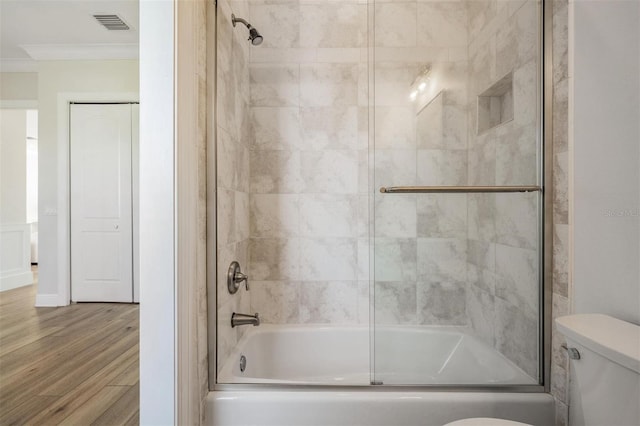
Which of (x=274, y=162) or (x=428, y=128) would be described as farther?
(x=274, y=162)

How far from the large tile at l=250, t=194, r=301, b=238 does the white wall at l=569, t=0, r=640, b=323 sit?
53.7 inches

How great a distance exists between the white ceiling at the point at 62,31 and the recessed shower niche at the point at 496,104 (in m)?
2.63

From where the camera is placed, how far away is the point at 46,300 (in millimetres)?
3463

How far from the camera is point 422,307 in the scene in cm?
151

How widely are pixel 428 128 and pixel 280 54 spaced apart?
1061 mm

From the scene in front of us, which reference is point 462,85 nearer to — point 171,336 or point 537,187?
Answer: point 537,187

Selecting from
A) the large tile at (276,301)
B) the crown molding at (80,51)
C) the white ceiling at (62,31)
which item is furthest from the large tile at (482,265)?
the crown molding at (80,51)

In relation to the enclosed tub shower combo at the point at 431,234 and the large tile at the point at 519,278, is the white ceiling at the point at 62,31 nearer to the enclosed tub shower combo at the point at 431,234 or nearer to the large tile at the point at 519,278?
the enclosed tub shower combo at the point at 431,234

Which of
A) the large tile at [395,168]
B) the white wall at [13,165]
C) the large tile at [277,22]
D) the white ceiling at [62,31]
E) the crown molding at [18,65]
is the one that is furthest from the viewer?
the white wall at [13,165]

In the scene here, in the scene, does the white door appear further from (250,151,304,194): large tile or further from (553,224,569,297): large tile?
(553,224,569,297): large tile

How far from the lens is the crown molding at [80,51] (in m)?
3.39

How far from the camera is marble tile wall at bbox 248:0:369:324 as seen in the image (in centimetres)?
202

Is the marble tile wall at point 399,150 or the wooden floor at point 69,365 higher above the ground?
the marble tile wall at point 399,150

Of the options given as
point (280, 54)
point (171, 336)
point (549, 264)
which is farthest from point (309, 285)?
point (280, 54)
